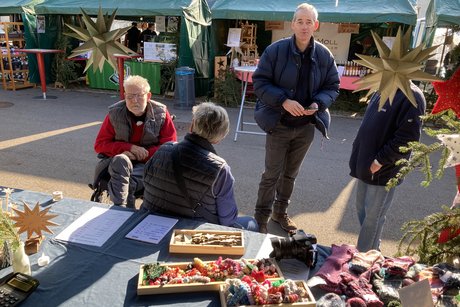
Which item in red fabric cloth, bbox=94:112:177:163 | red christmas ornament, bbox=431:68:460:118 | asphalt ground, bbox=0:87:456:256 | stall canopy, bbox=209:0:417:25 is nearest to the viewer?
red christmas ornament, bbox=431:68:460:118

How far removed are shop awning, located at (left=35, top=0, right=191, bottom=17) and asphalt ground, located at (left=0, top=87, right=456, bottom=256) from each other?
8.49 feet

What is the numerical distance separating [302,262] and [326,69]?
1987mm

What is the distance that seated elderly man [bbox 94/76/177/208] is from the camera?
3201 millimetres

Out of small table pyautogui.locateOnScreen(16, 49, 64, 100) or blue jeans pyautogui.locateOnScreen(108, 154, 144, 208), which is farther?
small table pyautogui.locateOnScreen(16, 49, 64, 100)

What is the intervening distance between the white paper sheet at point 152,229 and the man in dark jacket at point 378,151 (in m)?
1.41

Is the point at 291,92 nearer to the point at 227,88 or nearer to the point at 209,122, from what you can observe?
the point at 209,122

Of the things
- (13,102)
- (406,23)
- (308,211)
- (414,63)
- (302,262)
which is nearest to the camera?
(414,63)

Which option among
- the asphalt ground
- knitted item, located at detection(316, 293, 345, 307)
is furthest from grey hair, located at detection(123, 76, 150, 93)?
knitted item, located at detection(316, 293, 345, 307)

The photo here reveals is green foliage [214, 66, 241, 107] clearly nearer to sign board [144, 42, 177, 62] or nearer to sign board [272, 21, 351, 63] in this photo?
sign board [144, 42, 177, 62]

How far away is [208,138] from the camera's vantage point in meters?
2.41

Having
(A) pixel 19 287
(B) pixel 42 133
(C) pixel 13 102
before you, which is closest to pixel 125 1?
(C) pixel 13 102

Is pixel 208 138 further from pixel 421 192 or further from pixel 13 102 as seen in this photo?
pixel 13 102

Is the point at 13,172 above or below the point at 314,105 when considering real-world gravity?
below

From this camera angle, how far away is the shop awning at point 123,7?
8.95 metres
